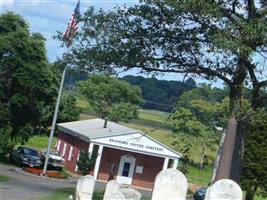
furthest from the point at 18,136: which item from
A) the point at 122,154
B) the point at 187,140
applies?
the point at 187,140

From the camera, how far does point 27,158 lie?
4653 centimetres

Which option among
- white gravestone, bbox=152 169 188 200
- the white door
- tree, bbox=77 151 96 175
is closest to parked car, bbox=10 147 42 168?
tree, bbox=77 151 96 175

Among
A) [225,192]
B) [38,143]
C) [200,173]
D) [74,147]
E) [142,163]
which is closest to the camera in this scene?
[225,192]

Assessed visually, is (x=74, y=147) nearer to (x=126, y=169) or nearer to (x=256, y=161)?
(x=126, y=169)

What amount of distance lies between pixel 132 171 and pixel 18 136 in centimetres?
1080

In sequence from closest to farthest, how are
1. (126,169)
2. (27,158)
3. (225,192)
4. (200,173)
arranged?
(225,192) → (27,158) → (126,169) → (200,173)

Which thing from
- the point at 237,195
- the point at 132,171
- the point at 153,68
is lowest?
the point at 132,171

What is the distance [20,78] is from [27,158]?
233 inches

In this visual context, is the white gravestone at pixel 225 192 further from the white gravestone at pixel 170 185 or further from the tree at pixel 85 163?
the tree at pixel 85 163

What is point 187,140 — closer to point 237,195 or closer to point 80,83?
point 80,83

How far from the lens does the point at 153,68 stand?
76.9 ft

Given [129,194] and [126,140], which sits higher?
[129,194]

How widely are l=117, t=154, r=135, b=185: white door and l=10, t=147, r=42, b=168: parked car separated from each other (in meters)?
9.20

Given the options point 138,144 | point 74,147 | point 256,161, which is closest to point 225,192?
point 256,161
